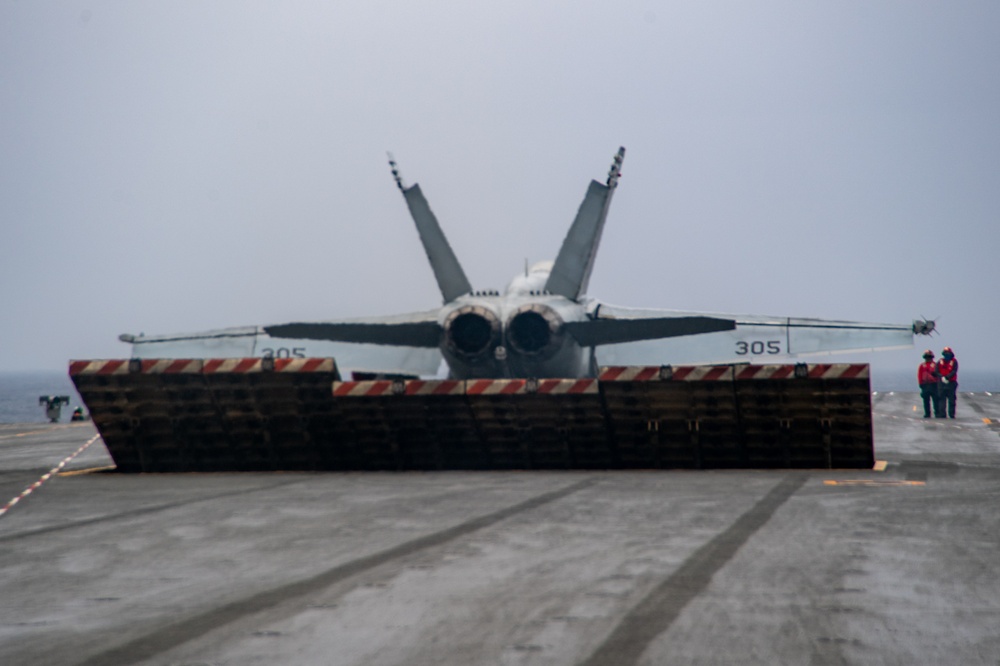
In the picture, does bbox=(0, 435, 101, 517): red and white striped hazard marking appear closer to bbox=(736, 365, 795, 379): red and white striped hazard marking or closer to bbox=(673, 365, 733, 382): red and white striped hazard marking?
bbox=(673, 365, 733, 382): red and white striped hazard marking

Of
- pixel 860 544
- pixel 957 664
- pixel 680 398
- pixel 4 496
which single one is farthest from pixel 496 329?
pixel 957 664

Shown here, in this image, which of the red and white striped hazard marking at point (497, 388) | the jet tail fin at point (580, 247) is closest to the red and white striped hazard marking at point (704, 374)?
the red and white striped hazard marking at point (497, 388)

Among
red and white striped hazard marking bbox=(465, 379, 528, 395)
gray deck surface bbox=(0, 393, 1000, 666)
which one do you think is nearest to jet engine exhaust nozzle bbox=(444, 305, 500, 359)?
red and white striped hazard marking bbox=(465, 379, 528, 395)

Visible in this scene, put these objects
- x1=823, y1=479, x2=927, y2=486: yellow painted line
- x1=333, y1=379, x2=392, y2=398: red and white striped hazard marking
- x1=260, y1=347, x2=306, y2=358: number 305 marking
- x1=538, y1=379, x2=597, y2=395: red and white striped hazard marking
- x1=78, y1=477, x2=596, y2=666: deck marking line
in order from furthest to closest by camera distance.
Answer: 1. x1=260, y1=347, x2=306, y2=358: number 305 marking
2. x1=333, y1=379, x2=392, y2=398: red and white striped hazard marking
3. x1=538, y1=379, x2=597, y2=395: red and white striped hazard marking
4. x1=823, y1=479, x2=927, y2=486: yellow painted line
5. x1=78, y1=477, x2=596, y2=666: deck marking line

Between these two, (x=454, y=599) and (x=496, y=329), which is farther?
(x=496, y=329)

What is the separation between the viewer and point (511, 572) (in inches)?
333

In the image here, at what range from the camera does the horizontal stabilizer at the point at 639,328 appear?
58.0 feet

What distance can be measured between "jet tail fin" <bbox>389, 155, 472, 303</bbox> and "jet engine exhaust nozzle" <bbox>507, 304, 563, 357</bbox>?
5.98ft

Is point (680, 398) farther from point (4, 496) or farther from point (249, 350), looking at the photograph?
point (249, 350)

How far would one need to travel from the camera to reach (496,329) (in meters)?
19.2

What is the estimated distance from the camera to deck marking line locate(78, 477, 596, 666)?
6213mm

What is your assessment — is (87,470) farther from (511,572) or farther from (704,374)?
A: (511,572)

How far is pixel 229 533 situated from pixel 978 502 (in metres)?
8.43

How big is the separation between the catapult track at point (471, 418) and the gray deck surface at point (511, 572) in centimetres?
179
